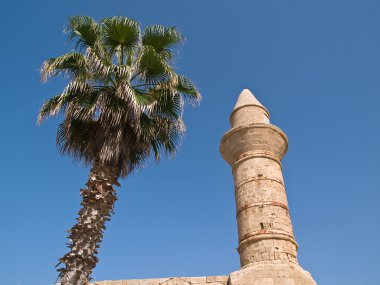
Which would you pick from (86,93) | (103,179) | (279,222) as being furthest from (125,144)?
(279,222)

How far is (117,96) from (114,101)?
151 mm

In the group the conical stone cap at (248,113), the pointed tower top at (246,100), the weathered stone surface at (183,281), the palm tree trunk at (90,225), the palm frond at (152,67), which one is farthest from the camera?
the pointed tower top at (246,100)

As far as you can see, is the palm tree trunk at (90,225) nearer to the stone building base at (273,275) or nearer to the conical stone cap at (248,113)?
the stone building base at (273,275)

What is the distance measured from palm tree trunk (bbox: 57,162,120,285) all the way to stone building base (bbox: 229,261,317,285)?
292cm

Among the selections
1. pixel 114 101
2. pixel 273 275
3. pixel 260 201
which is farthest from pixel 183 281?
pixel 114 101

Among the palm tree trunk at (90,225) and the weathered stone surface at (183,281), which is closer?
the palm tree trunk at (90,225)

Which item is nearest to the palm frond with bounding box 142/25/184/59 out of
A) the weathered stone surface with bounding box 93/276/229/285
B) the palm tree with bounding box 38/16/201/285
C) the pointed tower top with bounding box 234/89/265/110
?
the palm tree with bounding box 38/16/201/285

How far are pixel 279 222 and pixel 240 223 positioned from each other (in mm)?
904

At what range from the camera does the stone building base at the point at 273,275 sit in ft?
23.1

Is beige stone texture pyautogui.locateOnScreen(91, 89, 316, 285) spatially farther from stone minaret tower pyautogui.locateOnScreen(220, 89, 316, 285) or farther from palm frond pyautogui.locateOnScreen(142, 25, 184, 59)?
palm frond pyautogui.locateOnScreen(142, 25, 184, 59)

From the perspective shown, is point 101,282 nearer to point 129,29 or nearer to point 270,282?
point 270,282

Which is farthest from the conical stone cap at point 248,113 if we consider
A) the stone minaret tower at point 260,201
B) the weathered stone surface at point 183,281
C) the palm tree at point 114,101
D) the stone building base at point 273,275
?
the weathered stone surface at point 183,281

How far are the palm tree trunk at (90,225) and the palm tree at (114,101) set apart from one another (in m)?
0.02

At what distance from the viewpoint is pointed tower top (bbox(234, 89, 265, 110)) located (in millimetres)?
10219
